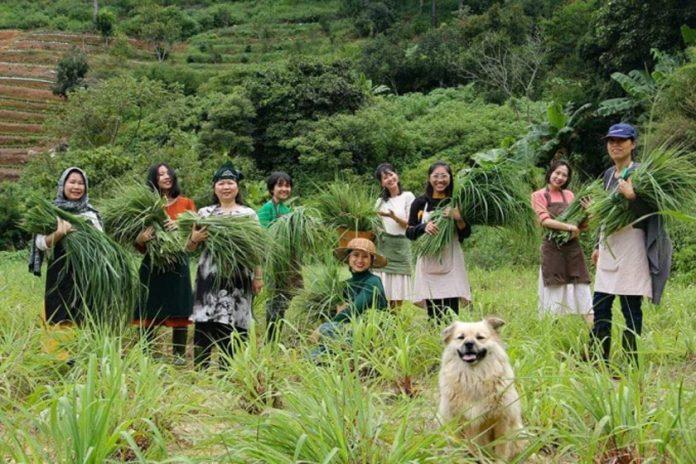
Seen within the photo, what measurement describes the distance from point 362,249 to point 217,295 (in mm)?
974

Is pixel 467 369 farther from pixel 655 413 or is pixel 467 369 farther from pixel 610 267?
pixel 610 267

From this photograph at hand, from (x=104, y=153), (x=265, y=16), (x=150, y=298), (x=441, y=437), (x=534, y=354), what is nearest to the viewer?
(x=441, y=437)

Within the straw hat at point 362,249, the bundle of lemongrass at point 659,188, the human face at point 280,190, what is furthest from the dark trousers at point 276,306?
the bundle of lemongrass at point 659,188

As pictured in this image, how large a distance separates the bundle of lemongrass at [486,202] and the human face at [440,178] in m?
0.07

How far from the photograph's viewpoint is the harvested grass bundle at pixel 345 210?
597cm

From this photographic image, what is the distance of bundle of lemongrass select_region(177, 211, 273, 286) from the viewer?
5012 mm

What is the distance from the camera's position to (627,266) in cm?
457

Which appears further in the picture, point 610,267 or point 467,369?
point 610,267

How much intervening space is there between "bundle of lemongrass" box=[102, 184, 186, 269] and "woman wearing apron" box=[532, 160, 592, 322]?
2480 mm

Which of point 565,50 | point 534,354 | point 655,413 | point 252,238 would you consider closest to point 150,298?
point 252,238

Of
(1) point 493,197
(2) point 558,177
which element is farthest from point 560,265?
(1) point 493,197

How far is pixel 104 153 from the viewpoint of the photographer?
688 inches

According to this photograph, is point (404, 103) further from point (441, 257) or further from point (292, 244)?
point (441, 257)

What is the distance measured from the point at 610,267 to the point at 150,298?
9.76ft
